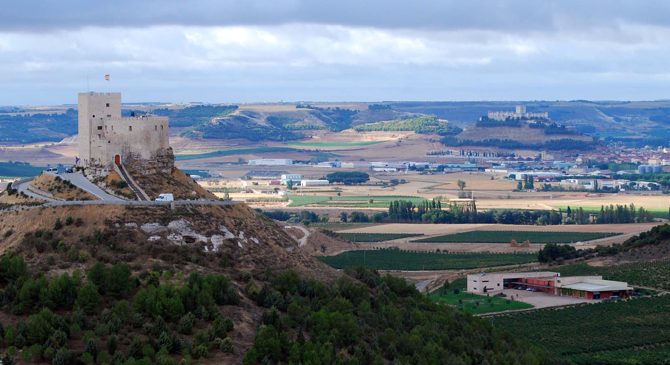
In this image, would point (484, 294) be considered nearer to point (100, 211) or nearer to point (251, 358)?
point (100, 211)

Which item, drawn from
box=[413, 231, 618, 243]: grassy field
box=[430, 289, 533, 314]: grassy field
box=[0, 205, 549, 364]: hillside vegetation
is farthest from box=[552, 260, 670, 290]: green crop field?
box=[0, 205, 549, 364]: hillside vegetation

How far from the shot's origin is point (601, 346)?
72.3 metres

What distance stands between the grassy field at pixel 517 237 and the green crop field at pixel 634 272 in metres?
24.9

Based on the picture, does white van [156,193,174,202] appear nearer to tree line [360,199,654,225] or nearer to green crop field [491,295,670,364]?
green crop field [491,295,670,364]

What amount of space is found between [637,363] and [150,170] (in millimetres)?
23175

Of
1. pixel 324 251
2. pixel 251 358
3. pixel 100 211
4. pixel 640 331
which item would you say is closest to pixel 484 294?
pixel 640 331

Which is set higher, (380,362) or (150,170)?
(150,170)

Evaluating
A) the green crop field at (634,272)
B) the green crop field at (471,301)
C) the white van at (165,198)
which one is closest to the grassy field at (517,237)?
the green crop field at (634,272)

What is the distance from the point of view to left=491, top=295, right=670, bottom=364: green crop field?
69.8 metres

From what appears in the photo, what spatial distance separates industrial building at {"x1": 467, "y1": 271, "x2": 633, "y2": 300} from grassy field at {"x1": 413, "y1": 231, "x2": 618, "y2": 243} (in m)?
31.6

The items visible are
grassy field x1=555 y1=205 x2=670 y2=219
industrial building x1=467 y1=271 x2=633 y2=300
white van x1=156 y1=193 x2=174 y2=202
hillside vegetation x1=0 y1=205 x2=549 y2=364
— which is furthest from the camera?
grassy field x1=555 y1=205 x2=670 y2=219

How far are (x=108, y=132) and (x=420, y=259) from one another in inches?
2161

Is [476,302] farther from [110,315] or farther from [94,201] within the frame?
[110,315]

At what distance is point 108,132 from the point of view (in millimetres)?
60781
